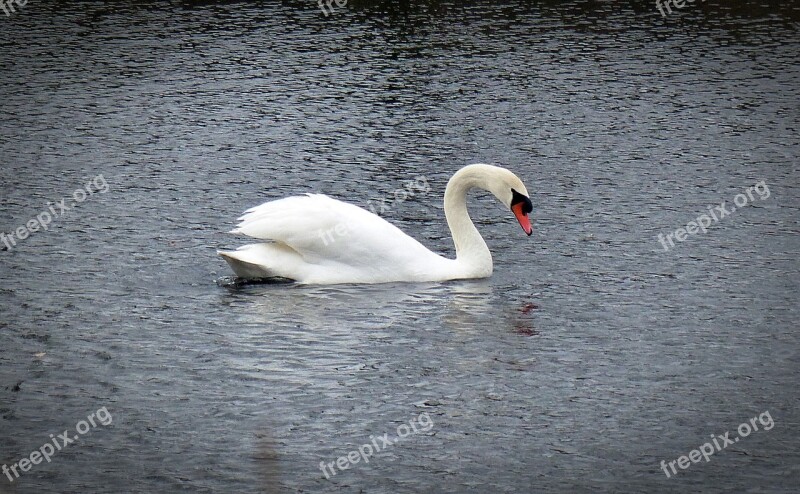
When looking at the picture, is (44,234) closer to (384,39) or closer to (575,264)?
(575,264)

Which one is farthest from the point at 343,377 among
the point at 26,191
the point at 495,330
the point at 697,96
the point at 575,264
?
the point at 697,96

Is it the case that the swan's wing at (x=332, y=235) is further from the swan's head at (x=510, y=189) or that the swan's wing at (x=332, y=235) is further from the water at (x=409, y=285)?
the swan's head at (x=510, y=189)

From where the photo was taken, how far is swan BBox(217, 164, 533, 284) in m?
11.3

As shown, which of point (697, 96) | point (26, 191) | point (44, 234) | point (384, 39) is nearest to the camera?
point (44, 234)

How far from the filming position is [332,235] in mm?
11258

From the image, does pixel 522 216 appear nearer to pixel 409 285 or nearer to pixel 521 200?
pixel 521 200

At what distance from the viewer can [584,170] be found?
1459 cm

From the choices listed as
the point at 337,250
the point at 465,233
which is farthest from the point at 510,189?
the point at 337,250

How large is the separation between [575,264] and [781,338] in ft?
7.25

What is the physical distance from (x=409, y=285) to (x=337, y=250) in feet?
2.18

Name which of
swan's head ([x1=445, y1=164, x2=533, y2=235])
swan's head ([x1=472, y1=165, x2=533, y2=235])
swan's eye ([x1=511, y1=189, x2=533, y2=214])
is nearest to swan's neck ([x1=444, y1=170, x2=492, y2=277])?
swan's head ([x1=445, y1=164, x2=533, y2=235])

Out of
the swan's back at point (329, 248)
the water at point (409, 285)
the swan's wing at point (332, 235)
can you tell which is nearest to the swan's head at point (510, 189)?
the water at point (409, 285)

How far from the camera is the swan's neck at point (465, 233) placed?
1145cm

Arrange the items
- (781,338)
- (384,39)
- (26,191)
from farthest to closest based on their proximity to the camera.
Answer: (384,39) < (26,191) < (781,338)
